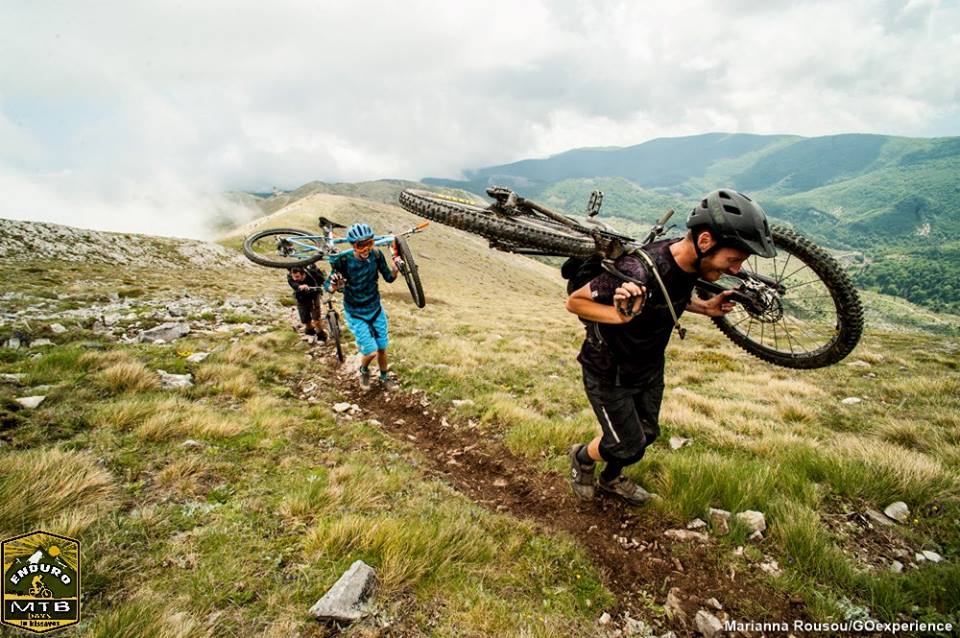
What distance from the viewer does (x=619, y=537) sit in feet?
14.1

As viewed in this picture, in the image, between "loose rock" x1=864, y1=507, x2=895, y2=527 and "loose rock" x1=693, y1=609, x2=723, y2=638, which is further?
"loose rock" x1=864, y1=507, x2=895, y2=527

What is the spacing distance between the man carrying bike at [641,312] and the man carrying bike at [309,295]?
966 centimetres

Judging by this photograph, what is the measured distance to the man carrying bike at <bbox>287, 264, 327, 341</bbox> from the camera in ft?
39.2

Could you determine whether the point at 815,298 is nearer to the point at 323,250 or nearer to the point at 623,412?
the point at 623,412

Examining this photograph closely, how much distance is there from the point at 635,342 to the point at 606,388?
0.63m

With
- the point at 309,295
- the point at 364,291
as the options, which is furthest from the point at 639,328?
the point at 309,295

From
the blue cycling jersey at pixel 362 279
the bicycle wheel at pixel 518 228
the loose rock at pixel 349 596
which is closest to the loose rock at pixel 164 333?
the blue cycling jersey at pixel 362 279

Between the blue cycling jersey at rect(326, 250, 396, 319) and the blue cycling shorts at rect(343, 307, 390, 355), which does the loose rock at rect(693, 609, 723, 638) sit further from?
the blue cycling jersey at rect(326, 250, 396, 319)

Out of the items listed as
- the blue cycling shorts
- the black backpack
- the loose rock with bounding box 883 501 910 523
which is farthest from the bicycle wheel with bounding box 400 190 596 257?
the blue cycling shorts

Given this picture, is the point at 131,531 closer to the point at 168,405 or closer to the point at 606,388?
the point at 168,405

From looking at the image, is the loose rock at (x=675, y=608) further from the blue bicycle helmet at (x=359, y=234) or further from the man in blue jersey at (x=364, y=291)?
the blue bicycle helmet at (x=359, y=234)

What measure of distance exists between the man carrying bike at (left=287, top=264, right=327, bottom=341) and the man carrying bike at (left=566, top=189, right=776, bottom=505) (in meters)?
9.66

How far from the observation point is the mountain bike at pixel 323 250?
1027cm

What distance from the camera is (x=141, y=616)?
8.16 feet
